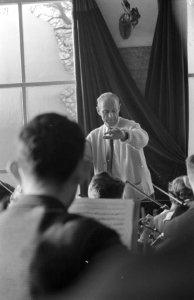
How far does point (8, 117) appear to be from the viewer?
271 inches

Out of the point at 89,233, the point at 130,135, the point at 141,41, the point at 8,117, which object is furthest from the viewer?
the point at 8,117

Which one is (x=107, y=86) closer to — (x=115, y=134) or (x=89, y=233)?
(x=115, y=134)

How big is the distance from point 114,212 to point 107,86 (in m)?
5.25

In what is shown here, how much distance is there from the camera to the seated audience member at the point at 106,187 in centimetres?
231

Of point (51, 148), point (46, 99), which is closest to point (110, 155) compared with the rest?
point (51, 148)

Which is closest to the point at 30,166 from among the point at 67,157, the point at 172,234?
the point at 67,157

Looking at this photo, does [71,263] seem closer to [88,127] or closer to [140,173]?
[140,173]

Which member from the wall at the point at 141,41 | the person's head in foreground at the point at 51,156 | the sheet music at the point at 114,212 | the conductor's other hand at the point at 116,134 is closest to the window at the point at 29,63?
the wall at the point at 141,41

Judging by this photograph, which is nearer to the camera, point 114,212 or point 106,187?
point 114,212

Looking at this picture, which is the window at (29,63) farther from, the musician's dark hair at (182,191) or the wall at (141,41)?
the musician's dark hair at (182,191)

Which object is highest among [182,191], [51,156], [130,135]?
[51,156]

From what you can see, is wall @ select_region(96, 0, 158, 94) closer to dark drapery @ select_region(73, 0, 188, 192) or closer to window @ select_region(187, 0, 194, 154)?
dark drapery @ select_region(73, 0, 188, 192)

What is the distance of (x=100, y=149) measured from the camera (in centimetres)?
405

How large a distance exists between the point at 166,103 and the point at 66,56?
3.90 feet
